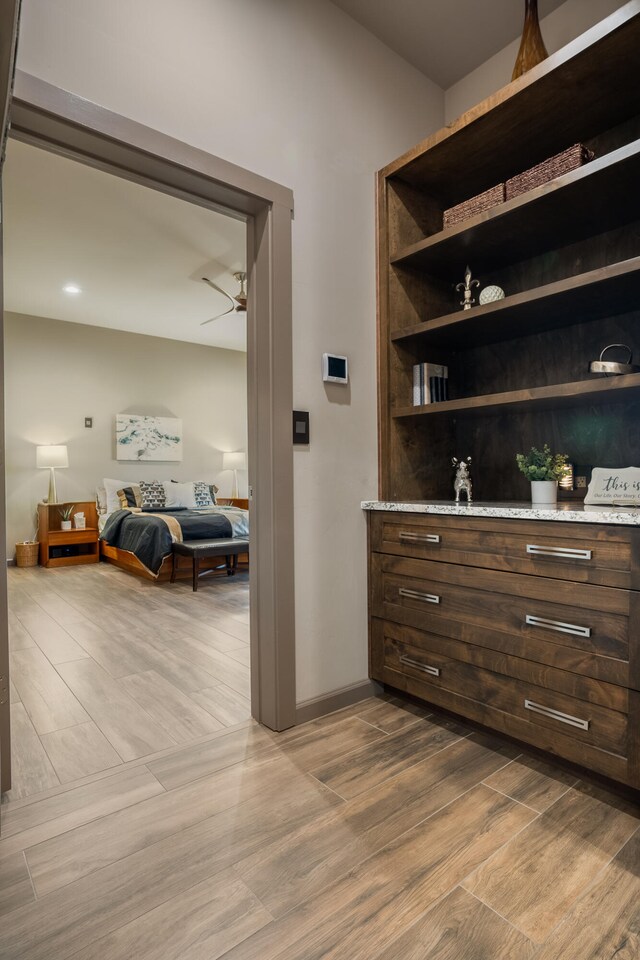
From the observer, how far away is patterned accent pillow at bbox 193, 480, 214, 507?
7012 mm

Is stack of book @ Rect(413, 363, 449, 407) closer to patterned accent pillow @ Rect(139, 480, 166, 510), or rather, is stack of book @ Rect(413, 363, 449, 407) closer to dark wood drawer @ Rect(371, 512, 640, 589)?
dark wood drawer @ Rect(371, 512, 640, 589)

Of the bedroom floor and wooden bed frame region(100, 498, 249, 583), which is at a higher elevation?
wooden bed frame region(100, 498, 249, 583)

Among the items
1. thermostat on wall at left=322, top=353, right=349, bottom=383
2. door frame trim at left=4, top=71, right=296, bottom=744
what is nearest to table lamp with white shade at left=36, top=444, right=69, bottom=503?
door frame trim at left=4, top=71, right=296, bottom=744

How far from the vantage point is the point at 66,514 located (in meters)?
6.38

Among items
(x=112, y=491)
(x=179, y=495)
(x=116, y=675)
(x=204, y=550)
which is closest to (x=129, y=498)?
(x=112, y=491)

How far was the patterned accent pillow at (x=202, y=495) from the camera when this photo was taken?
7.01m

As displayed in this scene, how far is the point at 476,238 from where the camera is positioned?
7.07 feet

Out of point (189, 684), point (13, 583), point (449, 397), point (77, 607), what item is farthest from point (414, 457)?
point (13, 583)

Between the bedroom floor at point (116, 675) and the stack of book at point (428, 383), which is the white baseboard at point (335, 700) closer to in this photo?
the bedroom floor at point (116, 675)

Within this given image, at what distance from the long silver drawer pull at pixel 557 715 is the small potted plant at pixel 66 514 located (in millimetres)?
5983

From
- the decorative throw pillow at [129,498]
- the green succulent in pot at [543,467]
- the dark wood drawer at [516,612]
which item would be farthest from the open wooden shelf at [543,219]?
the decorative throw pillow at [129,498]

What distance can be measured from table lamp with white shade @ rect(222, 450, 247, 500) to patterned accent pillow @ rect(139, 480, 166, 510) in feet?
4.54

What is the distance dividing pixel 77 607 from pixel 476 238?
3.83 m

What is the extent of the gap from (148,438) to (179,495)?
1.04 meters
